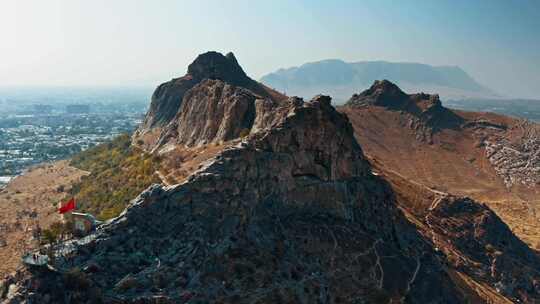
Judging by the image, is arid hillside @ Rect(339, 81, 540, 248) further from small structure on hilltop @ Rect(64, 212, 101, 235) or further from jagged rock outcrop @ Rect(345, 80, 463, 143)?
small structure on hilltop @ Rect(64, 212, 101, 235)

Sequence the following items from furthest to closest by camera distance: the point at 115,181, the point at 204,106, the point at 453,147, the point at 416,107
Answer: the point at 416,107 → the point at 453,147 → the point at 204,106 → the point at 115,181

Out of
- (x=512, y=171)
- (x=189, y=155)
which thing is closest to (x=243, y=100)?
(x=189, y=155)

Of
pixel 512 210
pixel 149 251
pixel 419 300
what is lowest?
pixel 512 210

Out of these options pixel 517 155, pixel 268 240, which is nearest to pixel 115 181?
pixel 268 240

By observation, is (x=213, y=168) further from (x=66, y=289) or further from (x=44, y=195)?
(x=44, y=195)

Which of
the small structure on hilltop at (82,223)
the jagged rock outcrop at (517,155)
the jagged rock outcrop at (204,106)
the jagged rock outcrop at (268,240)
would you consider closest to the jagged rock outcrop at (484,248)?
the jagged rock outcrop at (268,240)

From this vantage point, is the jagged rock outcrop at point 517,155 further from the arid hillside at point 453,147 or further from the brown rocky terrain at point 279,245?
the brown rocky terrain at point 279,245

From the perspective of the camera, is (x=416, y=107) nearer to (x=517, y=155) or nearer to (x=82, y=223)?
(x=517, y=155)
